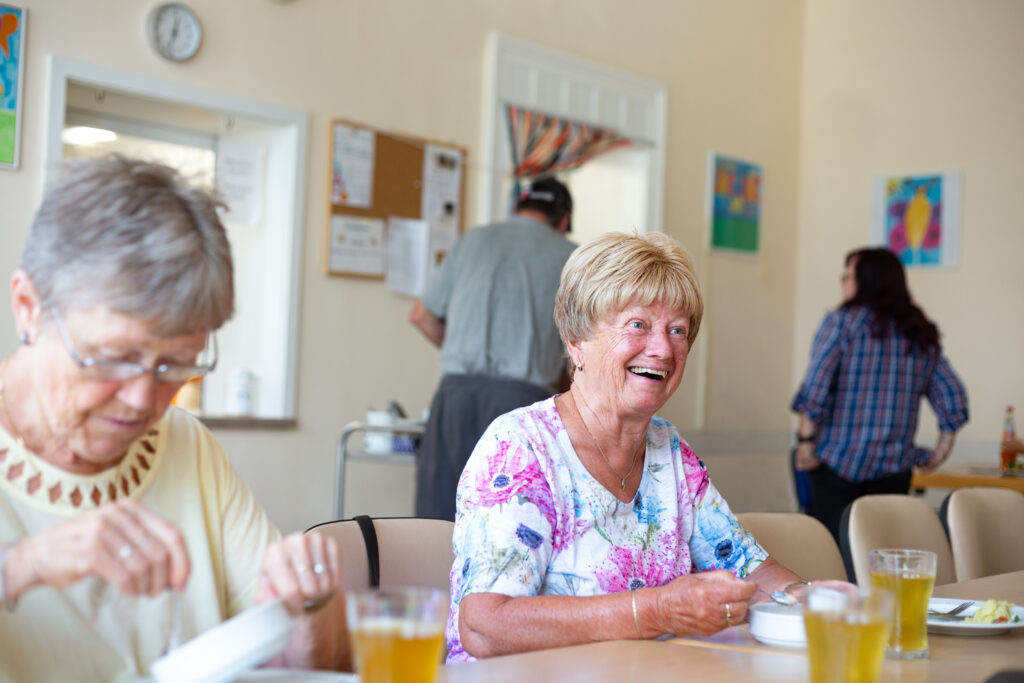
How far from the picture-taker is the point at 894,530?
2.41 meters

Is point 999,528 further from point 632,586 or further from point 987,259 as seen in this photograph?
point 987,259

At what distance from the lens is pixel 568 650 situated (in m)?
1.33

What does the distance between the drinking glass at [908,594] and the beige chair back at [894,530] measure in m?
0.87

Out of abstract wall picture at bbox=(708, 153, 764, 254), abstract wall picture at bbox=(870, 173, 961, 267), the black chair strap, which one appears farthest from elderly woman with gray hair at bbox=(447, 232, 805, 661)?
abstract wall picture at bbox=(870, 173, 961, 267)

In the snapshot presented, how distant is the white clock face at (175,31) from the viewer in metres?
3.94

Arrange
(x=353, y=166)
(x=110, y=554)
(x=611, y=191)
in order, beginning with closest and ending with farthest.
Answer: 1. (x=110, y=554)
2. (x=353, y=166)
3. (x=611, y=191)

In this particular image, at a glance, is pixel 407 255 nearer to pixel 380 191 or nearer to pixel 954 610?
pixel 380 191

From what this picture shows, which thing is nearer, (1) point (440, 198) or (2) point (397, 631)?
(2) point (397, 631)

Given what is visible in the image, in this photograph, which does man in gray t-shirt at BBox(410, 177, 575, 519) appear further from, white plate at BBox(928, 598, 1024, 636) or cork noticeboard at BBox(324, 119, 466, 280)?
white plate at BBox(928, 598, 1024, 636)

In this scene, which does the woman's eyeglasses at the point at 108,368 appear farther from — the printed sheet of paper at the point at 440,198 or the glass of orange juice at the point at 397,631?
the printed sheet of paper at the point at 440,198

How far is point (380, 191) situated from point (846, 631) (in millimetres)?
3866

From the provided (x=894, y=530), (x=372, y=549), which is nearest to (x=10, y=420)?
(x=372, y=549)

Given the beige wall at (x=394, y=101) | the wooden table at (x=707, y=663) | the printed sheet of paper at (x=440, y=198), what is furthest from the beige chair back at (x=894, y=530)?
the printed sheet of paper at (x=440, y=198)

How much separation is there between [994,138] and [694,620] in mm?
5562
